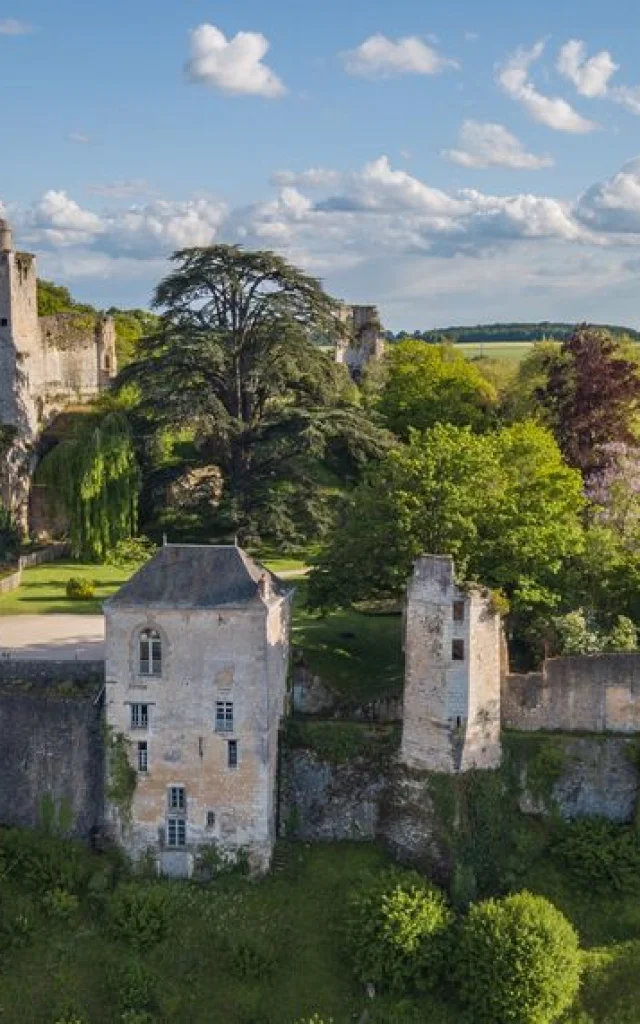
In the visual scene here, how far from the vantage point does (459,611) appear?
26188 mm

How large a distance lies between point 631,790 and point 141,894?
12280mm

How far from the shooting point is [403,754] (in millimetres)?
27297

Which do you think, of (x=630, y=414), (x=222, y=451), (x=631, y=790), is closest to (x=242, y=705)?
(x=631, y=790)

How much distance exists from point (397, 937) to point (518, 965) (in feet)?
8.72

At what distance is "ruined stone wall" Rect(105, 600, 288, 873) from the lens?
26375mm

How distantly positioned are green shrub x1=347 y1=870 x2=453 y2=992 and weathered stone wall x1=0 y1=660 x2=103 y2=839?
7.23m

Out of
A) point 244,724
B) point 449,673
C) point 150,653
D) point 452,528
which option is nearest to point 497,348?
point 452,528

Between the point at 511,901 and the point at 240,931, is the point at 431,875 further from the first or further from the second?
the point at 240,931

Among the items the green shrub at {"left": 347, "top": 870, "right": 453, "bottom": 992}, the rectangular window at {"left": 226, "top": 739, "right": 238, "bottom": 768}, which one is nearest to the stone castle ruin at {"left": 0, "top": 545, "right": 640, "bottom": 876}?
the rectangular window at {"left": 226, "top": 739, "right": 238, "bottom": 768}

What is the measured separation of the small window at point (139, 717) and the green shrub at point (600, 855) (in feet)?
34.3

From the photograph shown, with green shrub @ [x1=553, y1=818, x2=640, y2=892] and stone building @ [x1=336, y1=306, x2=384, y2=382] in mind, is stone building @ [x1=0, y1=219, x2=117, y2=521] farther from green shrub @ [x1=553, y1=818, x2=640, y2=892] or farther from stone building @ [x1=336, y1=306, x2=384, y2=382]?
stone building @ [x1=336, y1=306, x2=384, y2=382]

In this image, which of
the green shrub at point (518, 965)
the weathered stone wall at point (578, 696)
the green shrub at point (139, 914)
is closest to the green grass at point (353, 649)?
the weathered stone wall at point (578, 696)

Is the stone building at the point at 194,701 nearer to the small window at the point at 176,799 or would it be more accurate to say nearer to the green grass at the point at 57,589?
the small window at the point at 176,799

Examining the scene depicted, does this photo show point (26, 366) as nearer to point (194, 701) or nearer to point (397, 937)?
point (194, 701)
